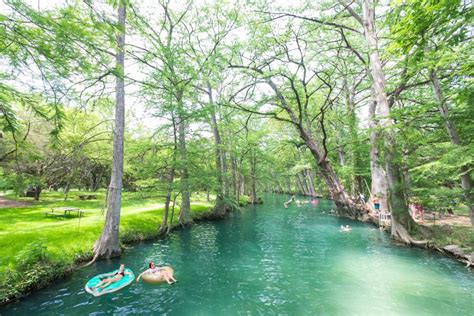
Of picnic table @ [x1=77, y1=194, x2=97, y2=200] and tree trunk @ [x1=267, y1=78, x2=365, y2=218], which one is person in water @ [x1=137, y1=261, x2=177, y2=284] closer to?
tree trunk @ [x1=267, y1=78, x2=365, y2=218]

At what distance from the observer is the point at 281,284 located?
26.2ft

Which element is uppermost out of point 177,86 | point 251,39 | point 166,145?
point 251,39

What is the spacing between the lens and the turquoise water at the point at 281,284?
648cm

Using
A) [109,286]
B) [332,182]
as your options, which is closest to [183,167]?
[109,286]

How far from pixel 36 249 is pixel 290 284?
9.21 m

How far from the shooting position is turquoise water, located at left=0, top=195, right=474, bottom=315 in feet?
21.3

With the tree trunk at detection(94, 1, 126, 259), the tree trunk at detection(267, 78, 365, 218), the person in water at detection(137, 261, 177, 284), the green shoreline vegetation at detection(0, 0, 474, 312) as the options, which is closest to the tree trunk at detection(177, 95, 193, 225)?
the green shoreline vegetation at detection(0, 0, 474, 312)

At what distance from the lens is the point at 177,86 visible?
15492 millimetres

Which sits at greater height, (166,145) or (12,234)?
(166,145)

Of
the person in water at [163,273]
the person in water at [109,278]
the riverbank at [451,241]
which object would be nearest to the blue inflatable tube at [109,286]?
the person in water at [109,278]

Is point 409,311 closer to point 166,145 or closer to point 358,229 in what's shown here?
point 358,229

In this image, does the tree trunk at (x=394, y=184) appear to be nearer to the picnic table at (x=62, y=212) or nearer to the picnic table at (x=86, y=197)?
the picnic table at (x=62, y=212)

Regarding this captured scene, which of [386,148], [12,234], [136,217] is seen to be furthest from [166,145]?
[386,148]

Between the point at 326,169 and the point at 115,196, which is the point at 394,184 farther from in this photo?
the point at 115,196
